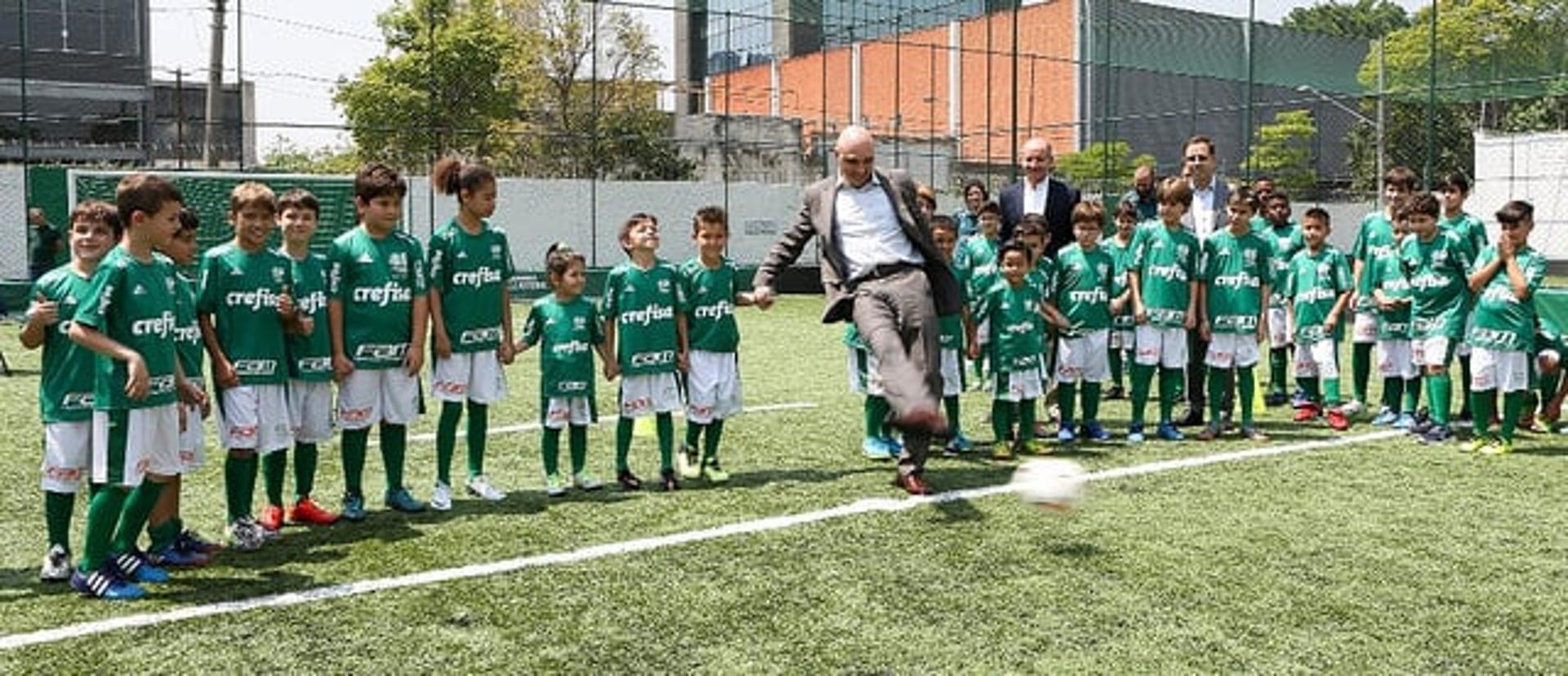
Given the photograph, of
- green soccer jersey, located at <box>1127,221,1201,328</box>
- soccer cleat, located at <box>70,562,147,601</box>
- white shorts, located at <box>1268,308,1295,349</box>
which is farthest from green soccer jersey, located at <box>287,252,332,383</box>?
white shorts, located at <box>1268,308,1295,349</box>

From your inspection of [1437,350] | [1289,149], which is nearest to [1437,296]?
[1437,350]

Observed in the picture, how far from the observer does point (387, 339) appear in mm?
6000

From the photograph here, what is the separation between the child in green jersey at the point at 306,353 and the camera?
5.73 metres

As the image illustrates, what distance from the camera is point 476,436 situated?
21.4 ft

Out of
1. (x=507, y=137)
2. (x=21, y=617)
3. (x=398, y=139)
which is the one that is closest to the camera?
(x=21, y=617)

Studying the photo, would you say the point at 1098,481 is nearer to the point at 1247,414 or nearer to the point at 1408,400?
the point at 1247,414

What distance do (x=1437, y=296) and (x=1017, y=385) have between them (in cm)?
294

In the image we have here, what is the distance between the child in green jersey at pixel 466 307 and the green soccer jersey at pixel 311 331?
0.56 metres

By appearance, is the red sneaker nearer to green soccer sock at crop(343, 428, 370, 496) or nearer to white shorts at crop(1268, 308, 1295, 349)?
green soccer sock at crop(343, 428, 370, 496)

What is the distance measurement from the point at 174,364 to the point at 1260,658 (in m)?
4.10

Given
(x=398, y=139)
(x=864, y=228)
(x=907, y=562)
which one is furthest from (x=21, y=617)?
(x=398, y=139)

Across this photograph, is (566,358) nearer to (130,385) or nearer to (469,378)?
(469,378)

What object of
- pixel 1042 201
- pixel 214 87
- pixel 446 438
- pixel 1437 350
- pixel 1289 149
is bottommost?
pixel 446 438

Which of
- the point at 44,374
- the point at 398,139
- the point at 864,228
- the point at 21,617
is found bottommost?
the point at 21,617
